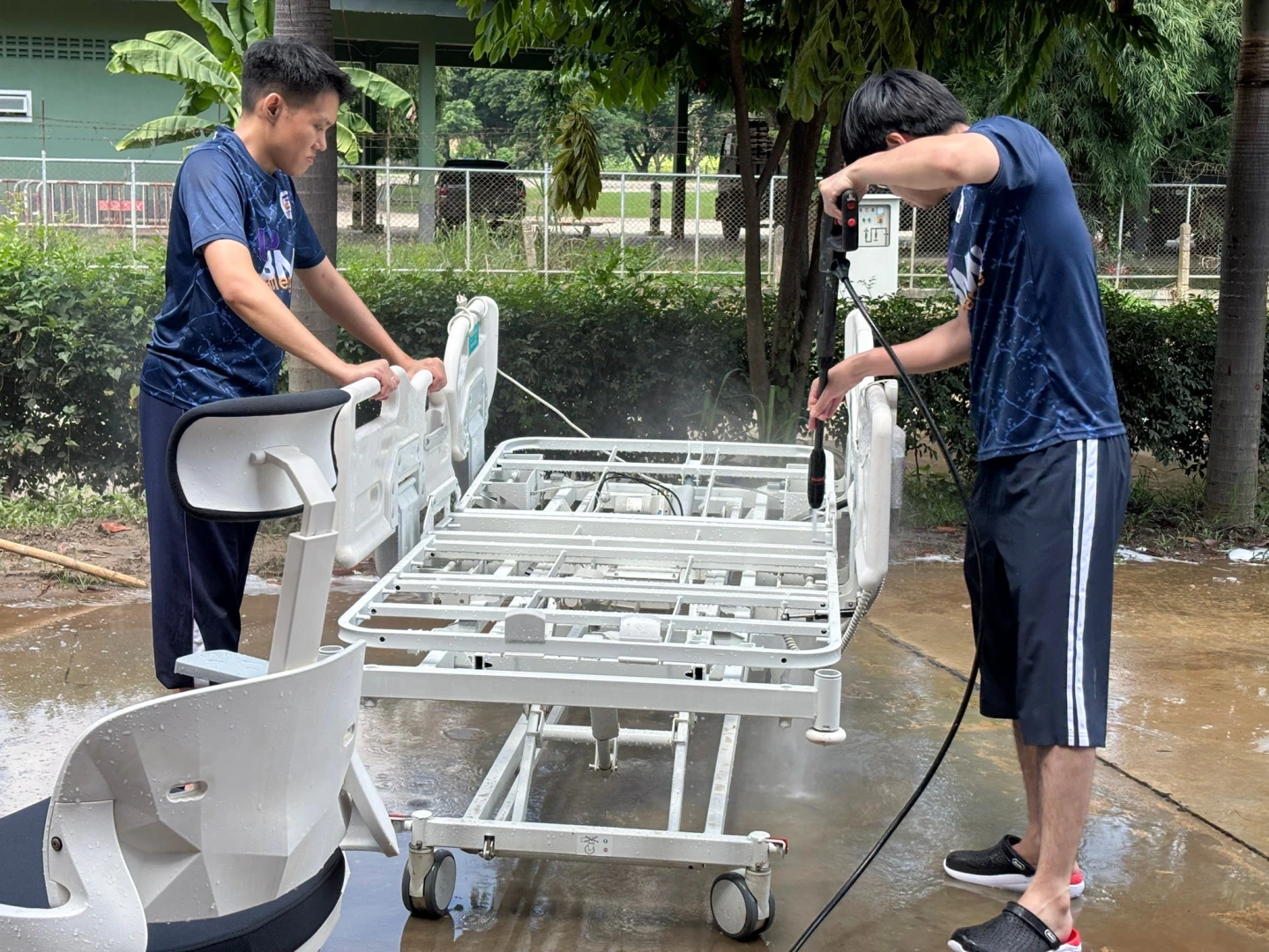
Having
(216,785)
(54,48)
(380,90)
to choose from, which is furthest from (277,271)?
(54,48)

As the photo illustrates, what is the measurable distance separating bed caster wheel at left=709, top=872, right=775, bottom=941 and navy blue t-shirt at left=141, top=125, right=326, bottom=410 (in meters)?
1.70

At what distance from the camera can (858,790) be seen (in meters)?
4.13

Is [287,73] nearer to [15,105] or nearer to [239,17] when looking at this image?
[239,17]

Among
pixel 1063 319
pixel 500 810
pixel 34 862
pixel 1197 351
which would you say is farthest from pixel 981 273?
pixel 1197 351

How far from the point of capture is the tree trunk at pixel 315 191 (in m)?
5.96

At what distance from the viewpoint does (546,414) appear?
25.3ft

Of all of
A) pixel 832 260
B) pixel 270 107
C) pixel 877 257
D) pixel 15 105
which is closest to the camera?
pixel 832 260

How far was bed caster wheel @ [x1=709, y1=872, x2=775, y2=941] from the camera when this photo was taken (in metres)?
3.10

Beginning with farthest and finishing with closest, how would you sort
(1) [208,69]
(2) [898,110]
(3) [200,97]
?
(1) [208,69], (3) [200,97], (2) [898,110]

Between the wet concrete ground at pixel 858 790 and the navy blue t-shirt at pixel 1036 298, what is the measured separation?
1.28 metres

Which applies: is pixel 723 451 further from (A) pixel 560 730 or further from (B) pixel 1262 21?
(B) pixel 1262 21

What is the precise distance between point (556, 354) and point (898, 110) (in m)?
4.71

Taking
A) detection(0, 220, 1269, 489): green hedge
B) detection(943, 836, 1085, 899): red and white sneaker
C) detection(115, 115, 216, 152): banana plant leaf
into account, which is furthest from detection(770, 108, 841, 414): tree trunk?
detection(115, 115, 216, 152): banana plant leaf

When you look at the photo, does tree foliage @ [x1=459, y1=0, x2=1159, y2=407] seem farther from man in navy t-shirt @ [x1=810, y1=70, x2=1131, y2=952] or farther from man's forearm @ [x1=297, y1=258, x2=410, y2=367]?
man in navy t-shirt @ [x1=810, y1=70, x2=1131, y2=952]
